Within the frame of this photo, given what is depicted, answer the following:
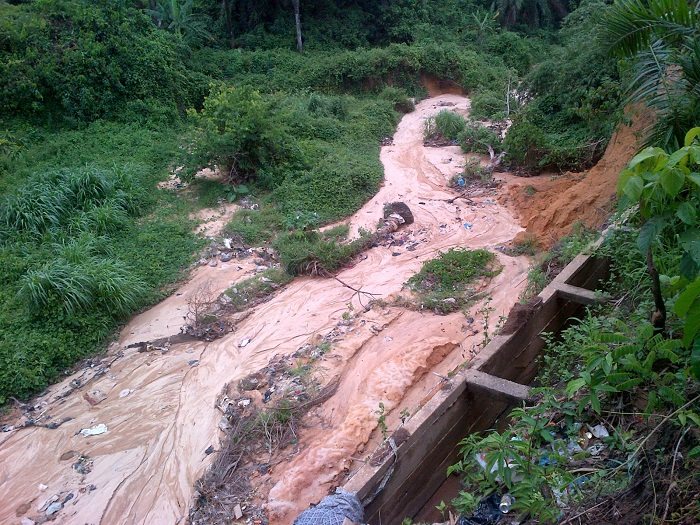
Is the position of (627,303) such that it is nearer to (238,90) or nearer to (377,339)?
(377,339)

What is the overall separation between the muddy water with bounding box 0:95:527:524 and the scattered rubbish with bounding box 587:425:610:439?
7.68 ft

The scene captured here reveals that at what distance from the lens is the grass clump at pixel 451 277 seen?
6.81 metres

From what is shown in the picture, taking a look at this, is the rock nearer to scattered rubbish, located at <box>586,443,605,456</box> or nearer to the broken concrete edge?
the broken concrete edge

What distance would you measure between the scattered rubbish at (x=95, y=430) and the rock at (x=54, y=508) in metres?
0.83

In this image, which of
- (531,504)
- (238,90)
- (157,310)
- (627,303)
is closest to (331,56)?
(238,90)

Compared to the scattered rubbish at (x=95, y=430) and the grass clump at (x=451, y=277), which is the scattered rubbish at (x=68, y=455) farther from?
the grass clump at (x=451, y=277)

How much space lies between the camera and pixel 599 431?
303 cm

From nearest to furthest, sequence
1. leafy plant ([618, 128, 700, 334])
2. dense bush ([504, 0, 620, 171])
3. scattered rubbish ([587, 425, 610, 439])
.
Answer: leafy plant ([618, 128, 700, 334]) → scattered rubbish ([587, 425, 610, 439]) → dense bush ([504, 0, 620, 171])

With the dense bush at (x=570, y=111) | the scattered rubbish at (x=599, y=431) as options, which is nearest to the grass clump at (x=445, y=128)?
the dense bush at (x=570, y=111)

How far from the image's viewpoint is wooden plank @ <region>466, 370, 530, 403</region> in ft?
12.4

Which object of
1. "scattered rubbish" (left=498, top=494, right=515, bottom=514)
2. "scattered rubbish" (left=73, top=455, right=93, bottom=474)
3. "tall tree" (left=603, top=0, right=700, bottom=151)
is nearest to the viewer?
"scattered rubbish" (left=498, top=494, right=515, bottom=514)

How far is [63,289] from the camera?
7.06 metres

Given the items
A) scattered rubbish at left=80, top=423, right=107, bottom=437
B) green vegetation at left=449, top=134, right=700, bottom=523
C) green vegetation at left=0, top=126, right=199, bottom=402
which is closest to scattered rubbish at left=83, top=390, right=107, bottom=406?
scattered rubbish at left=80, top=423, right=107, bottom=437

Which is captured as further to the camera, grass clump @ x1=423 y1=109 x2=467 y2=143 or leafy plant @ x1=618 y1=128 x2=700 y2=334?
grass clump @ x1=423 y1=109 x2=467 y2=143
